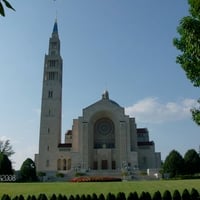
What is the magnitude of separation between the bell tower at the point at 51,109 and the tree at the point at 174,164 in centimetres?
2331

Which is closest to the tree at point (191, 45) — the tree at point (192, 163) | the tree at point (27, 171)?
the tree at point (192, 163)

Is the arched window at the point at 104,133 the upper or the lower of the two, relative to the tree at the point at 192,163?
upper

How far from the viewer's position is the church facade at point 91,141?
199 feet

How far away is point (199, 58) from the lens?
1163 cm

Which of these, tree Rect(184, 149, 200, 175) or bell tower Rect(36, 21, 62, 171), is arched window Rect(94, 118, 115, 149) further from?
tree Rect(184, 149, 200, 175)

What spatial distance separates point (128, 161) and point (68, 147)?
11.7m

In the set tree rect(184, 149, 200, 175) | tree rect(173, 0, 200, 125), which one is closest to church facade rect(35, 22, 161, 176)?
tree rect(184, 149, 200, 175)

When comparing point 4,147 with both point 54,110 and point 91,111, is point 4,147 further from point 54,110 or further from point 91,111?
point 91,111

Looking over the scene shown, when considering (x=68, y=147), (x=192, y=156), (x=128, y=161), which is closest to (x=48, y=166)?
(x=68, y=147)

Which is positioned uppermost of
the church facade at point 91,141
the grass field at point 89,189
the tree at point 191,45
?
the church facade at point 91,141

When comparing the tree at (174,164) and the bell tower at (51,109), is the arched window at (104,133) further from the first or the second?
the tree at (174,164)

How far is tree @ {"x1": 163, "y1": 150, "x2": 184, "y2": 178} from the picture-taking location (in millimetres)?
45219

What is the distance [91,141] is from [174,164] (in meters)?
21.6

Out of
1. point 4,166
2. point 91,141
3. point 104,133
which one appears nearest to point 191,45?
point 4,166
